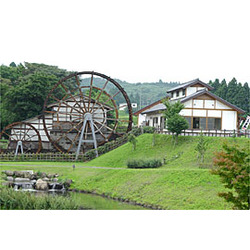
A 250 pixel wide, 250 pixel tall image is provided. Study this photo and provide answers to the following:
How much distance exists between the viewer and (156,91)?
141500 mm

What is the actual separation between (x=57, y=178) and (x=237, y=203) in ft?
49.9

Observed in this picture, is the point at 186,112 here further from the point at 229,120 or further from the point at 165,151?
the point at 165,151

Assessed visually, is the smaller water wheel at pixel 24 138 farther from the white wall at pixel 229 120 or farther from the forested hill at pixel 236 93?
the forested hill at pixel 236 93

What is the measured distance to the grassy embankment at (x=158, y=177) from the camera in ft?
60.7

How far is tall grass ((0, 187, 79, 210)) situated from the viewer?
15.7 meters

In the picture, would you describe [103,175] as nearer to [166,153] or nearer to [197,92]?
[166,153]

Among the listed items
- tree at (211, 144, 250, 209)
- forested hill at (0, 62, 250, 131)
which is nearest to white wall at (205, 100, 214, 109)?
forested hill at (0, 62, 250, 131)

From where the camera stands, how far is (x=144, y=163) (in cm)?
2658

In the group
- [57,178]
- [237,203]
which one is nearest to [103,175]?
[57,178]

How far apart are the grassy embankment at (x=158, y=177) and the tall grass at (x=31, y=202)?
4877mm

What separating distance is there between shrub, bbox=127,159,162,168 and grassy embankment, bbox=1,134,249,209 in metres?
0.60

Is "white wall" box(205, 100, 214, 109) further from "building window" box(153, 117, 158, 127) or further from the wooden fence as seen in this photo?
"building window" box(153, 117, 158, 127)

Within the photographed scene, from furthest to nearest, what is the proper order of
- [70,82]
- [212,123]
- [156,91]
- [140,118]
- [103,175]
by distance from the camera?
1. [156,91]
2. [70,82]
3. [140,118]
4. [212,123]
5. [103,175]

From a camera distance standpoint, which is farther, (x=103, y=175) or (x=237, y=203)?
(x=103, y=175)
